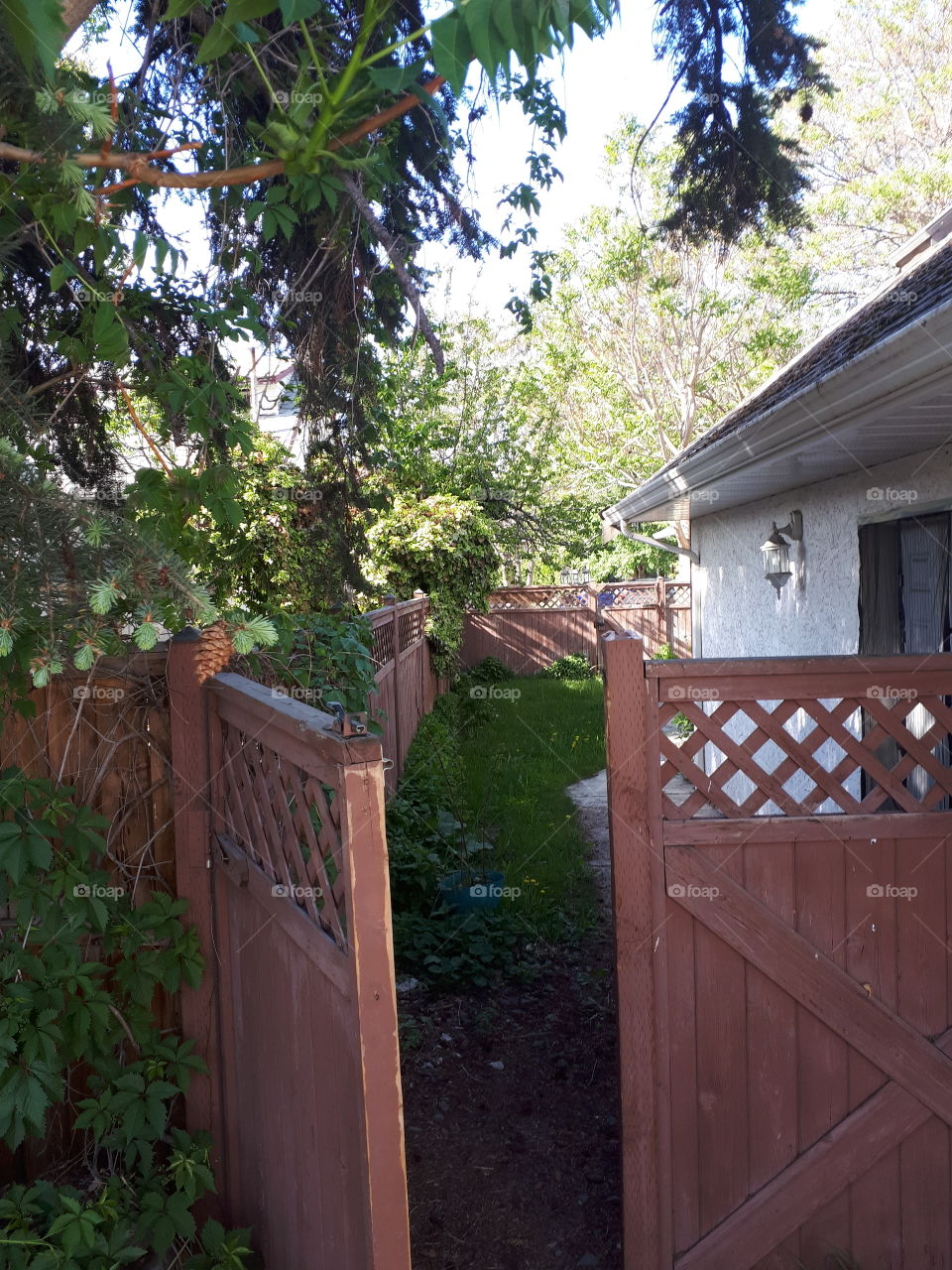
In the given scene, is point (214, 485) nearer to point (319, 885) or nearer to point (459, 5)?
point (319, 885)

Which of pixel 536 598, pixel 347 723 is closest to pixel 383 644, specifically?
pixel 347 723

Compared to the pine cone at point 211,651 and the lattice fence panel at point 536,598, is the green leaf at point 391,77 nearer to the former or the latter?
the pine cone at point 211,651

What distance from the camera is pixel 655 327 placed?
23516 mm

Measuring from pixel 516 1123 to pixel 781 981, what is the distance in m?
1.90

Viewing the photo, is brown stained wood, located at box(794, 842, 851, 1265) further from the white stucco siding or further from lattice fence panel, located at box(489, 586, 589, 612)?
lattice fence panel, located at box(489, 586, 589, 612)

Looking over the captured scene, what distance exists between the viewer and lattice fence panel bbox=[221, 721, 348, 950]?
7.50ft

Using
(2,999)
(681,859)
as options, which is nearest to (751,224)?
(681,859)

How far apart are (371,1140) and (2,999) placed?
58.5 inches

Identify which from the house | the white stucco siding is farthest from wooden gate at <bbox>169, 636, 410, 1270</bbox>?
the house

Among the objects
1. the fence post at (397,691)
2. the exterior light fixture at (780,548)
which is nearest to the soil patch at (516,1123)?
the exterior light fixture at (780,548)

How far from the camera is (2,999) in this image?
2.98m

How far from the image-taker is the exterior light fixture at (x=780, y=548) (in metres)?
6.54

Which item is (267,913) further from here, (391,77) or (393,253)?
(393,253)

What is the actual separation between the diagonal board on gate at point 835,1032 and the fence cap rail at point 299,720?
137cm
